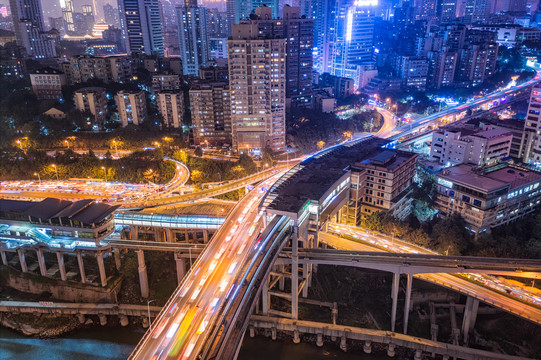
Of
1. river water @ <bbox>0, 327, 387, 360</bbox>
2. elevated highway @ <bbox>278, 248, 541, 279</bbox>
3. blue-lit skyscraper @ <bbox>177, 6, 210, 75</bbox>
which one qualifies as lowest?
river water @ <bbox>0, 327, 387, 360</bbox>

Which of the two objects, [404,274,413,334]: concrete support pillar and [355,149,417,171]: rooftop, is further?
[355,149,417,171]: rooftop

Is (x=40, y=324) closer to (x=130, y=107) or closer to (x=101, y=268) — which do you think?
(x=101, y=268)

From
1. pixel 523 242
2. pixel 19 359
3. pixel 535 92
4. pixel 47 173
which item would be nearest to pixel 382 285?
pixel 523 242

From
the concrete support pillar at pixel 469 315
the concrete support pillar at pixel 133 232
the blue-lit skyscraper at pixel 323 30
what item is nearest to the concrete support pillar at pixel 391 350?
the concrete support pillar at pixel 469 315

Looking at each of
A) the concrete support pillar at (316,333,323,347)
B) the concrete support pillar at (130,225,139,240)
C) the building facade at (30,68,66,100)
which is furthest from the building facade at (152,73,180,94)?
the concrete support pillar at (316,333,323,347)

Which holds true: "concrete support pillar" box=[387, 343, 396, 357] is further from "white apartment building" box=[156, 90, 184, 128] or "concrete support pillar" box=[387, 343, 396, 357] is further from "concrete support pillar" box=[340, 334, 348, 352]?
"white apartment building" box=[156, 90, 184, 128]

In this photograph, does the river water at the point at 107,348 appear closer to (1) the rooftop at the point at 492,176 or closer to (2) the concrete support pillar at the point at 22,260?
(2) the concrete support pillar at the point at 22,260

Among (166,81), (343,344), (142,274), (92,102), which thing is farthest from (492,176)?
(92,102)
